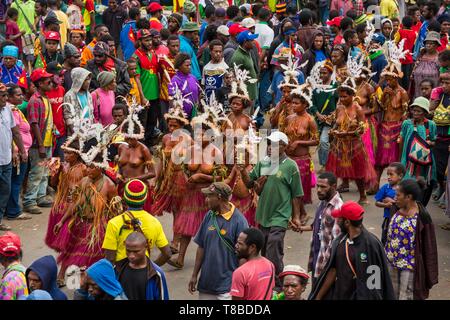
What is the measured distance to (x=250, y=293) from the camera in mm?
7934

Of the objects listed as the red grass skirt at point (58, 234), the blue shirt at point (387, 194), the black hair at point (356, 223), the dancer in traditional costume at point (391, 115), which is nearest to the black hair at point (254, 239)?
the black hair at point (356, 223)

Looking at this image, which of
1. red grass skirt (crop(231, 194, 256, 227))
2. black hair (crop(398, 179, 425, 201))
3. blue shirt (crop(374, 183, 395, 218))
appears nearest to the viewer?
black hair (crop(398, 179, 425, 201))

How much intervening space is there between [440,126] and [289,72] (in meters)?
2.26

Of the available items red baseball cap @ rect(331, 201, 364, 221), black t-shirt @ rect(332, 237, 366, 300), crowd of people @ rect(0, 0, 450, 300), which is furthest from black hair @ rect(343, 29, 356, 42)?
black t-shirt @ rect(332, 237, 366, 300)

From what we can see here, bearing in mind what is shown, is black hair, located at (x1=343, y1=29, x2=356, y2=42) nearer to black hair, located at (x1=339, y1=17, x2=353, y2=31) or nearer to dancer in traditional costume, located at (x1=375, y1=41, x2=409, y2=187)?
black hair, located at (x1=339, y1=17, x2=353, y2=31)

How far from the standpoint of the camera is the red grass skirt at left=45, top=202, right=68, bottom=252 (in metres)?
10.2

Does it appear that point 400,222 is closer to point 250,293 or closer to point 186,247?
point 250,293

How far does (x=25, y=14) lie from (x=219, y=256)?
33.9ft

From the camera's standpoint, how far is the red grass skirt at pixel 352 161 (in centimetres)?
1318

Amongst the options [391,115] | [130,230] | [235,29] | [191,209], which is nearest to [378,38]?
[235,29]

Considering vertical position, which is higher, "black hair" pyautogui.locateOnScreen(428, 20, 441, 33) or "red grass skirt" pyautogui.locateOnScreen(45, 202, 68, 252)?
"black hair" pyautogui.locateOnScreen(428, 20, 441, 33)

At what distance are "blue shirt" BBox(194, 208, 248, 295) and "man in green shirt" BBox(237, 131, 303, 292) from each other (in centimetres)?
98

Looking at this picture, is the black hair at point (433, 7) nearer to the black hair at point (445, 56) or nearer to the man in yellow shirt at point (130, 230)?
the black hair at point (445, 56)
